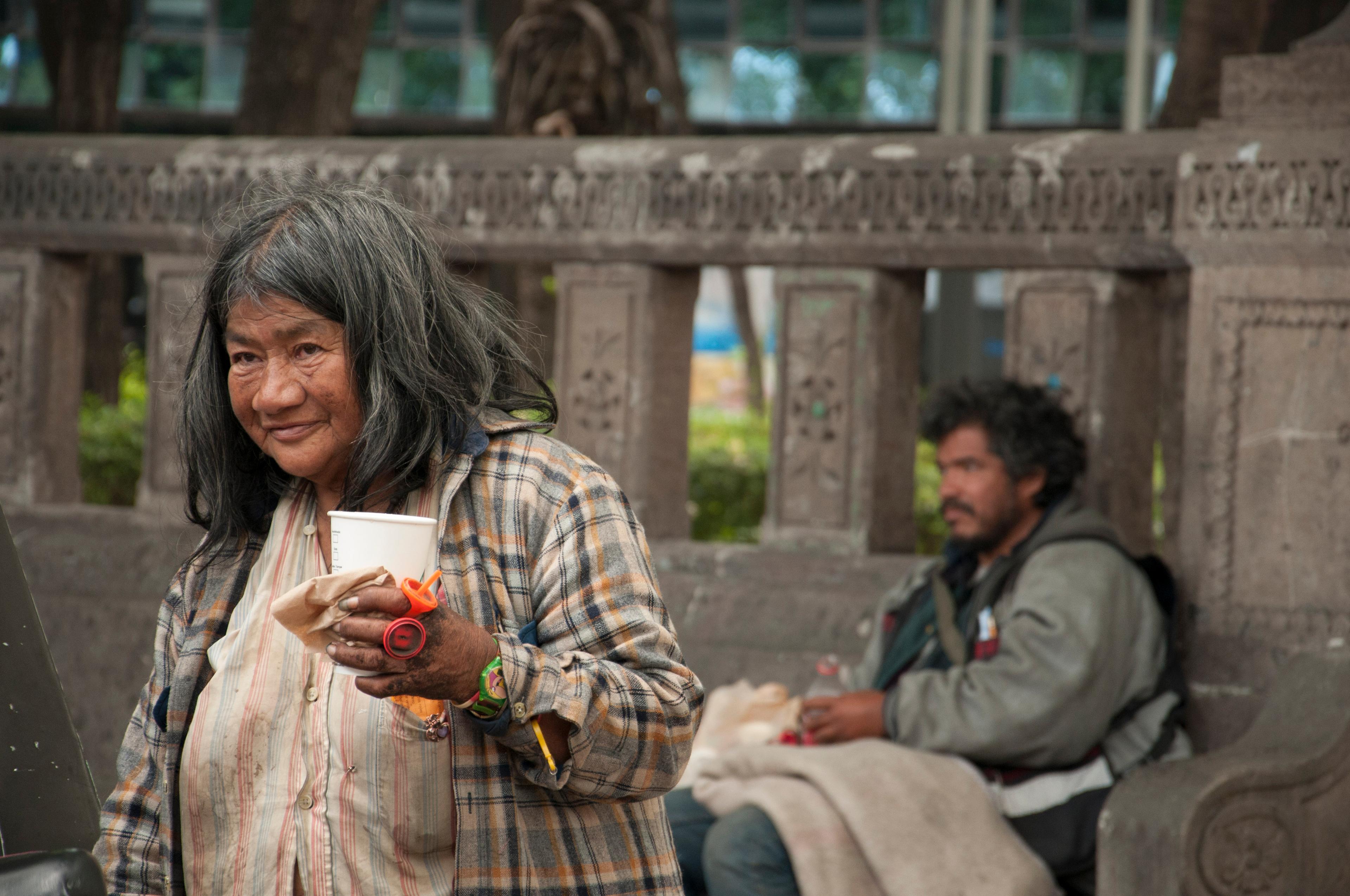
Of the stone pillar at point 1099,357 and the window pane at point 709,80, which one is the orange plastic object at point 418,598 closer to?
the stone pillar at point 1099,357

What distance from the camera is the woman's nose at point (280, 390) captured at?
2.06 meters

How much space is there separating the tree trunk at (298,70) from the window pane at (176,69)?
10837mm

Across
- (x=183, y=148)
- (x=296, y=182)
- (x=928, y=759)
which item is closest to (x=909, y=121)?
(x=183, y=148)

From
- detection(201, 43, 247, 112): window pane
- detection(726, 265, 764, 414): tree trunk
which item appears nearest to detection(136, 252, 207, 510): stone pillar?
detection(726, 265, 764, 414): tree trunk

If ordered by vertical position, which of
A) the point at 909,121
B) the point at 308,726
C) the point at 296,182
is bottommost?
the point at 308,726

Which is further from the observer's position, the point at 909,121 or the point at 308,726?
the point at 909,121

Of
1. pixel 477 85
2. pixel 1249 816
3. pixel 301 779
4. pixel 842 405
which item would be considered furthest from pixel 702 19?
pixel 301 779

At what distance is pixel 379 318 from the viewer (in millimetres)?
2045

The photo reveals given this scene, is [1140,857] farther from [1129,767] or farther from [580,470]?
[580,470]

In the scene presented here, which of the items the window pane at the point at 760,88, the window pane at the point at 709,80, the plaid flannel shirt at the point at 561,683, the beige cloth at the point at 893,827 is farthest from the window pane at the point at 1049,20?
the plaid flannel shirt at the point at 561,683

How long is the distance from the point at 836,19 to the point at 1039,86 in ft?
7.73

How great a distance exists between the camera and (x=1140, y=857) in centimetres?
311

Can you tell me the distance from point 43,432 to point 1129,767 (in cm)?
332

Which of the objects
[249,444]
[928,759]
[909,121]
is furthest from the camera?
A: [909,121]
